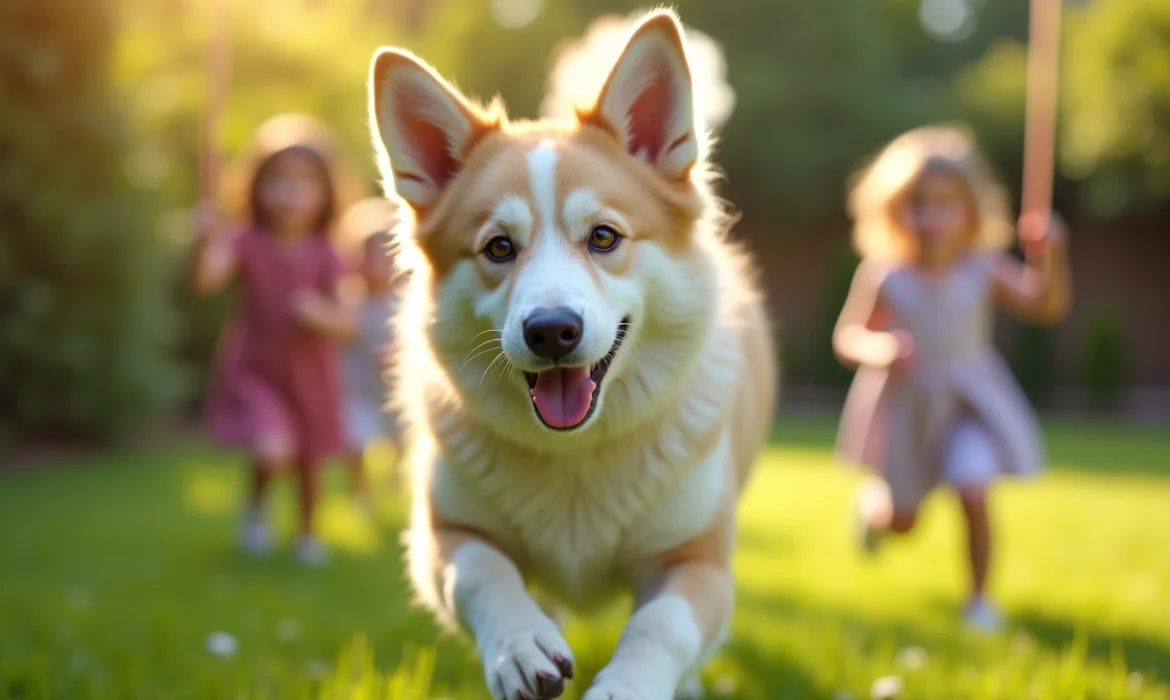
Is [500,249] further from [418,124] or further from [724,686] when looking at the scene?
[724,686]

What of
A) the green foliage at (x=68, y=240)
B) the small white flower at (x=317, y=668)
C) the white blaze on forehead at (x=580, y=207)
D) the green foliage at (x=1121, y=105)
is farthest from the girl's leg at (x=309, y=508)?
the green foliage at (x=1121, y=105)

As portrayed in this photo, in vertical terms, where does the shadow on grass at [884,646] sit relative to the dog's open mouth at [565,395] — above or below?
below

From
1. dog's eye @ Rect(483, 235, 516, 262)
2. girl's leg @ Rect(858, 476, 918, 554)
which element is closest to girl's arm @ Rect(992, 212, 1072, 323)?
girl's leg @ Rect(858, 476, 918, 554)

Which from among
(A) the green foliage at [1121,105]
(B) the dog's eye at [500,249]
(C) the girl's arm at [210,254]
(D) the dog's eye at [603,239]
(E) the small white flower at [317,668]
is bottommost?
(E) the small white flower at [317,668]

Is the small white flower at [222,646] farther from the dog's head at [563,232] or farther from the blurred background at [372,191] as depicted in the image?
the dog's head at [563,232]

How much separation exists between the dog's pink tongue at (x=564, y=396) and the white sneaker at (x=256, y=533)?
12.5 ft

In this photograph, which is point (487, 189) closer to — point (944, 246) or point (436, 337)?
point (436, 337)

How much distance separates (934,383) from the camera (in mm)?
4938

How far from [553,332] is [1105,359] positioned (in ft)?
54.4

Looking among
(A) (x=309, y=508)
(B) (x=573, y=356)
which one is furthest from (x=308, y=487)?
(B) (x=573, y=356)

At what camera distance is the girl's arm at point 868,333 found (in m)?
4.91

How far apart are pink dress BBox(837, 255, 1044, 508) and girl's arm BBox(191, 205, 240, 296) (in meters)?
3.30

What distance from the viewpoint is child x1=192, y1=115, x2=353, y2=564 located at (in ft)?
18.8

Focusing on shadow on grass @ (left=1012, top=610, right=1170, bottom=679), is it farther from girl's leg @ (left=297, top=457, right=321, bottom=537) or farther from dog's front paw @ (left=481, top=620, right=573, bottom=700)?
girl's leg @ (left=297, top=457, right=321, bottom=537)
